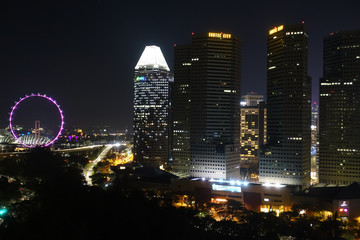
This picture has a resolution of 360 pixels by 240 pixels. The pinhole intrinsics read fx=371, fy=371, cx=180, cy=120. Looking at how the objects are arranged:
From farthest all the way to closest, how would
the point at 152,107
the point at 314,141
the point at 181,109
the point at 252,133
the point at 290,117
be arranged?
1. the point at 314,141
2. the point at 252,133
3. the point at 152,107
4. the point at 181,109
5. the point at 290,117

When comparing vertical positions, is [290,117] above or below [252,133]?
above

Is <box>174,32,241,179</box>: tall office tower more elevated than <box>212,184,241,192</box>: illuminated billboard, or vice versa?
<box>174,32,241,179</box>: tall office tower

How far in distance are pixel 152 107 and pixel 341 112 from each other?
1485 inches

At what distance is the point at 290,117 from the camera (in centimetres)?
5656

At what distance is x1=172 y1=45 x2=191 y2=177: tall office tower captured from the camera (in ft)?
229

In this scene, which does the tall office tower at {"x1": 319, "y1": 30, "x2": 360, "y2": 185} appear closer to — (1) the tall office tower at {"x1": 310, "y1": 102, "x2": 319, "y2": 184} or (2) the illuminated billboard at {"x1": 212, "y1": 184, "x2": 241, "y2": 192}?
(1) the tall office tower at {"x1": 310, "y1": 102, "x2": 319, "y2": 184}

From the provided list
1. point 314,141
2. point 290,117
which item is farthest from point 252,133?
point 290,117

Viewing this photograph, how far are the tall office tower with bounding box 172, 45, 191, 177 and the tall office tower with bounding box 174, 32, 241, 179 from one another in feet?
8.48

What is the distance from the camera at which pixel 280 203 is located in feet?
Result: 149

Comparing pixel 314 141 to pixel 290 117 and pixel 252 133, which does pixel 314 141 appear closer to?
pixel 252 133

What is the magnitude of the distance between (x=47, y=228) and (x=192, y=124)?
49693 mm

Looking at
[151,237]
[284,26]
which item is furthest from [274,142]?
[151,237]

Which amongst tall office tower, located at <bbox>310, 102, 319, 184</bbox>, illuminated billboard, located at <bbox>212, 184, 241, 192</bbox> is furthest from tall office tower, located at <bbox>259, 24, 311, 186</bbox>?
tall office tower, located at <bbox>310, 102, 319, 184</bbox>

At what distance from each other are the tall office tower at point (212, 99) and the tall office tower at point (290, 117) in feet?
32.0
